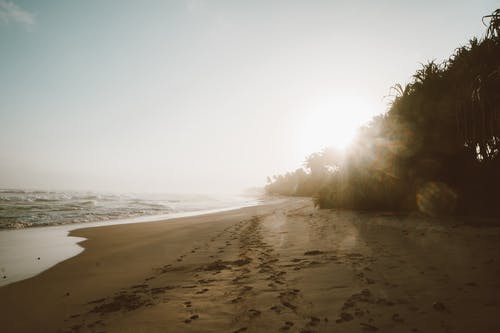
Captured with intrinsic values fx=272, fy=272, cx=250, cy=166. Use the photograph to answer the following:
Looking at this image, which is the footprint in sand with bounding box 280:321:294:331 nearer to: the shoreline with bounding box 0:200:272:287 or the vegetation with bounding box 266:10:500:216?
the shoreline with bounding box 0:200:272:287

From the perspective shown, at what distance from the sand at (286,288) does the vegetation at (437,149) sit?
378 cm

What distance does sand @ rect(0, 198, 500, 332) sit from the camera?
3.16 meters

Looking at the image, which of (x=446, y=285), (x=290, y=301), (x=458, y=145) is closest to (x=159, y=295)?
(x=290, y=301)

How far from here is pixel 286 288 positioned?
4.23 meters

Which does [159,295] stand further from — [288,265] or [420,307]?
[420,307]

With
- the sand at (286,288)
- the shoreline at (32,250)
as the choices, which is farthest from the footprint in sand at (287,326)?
the shoreline at (32,250)

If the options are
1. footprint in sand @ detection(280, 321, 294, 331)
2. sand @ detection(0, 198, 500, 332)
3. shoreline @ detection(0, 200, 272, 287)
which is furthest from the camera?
shoreline @ detection(0, 200, 272, 287)

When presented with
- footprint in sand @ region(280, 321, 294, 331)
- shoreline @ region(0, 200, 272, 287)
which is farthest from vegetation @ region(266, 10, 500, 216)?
shoreline @ region(0, 200, 272, 287)

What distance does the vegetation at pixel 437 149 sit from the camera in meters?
10.3

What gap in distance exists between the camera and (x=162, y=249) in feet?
28.1

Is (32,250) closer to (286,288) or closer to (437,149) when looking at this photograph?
(286,288)

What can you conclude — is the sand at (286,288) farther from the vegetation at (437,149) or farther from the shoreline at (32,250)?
the vegetation at (437,149)

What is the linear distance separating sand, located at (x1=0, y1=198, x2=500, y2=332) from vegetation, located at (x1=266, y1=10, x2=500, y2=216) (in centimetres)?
378

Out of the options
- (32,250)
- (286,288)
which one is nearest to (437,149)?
(286,288)
